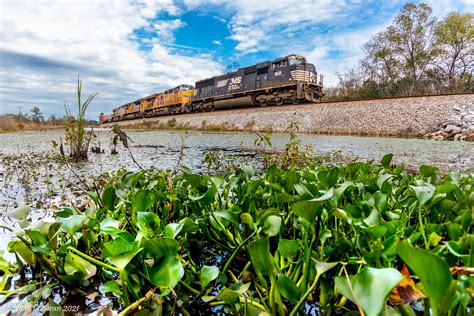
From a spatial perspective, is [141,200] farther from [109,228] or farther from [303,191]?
[303,191]

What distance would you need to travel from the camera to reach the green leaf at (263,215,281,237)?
102 centimetres

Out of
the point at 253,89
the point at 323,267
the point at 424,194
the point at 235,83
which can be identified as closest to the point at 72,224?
the point at 323,267

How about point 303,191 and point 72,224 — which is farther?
point 303,191

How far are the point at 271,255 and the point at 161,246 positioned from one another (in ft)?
1.12

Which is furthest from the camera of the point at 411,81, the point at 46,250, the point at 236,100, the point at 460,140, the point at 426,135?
the point at 411,81

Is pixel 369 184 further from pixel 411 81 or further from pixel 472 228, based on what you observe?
pixel 411 81

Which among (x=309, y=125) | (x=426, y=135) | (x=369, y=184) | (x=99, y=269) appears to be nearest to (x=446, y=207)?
(x=369, y=184)

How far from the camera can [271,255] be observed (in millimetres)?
900

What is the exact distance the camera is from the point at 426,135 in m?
9.05

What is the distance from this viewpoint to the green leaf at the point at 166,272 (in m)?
0.79

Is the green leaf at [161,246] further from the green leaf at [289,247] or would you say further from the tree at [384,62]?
the tree at [384,62]

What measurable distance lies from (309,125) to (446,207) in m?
10.8

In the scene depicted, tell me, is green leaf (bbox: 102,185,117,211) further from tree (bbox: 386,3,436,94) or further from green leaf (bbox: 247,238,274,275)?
tree (bbox: 386,3,436,94)

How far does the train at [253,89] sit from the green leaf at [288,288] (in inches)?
545
